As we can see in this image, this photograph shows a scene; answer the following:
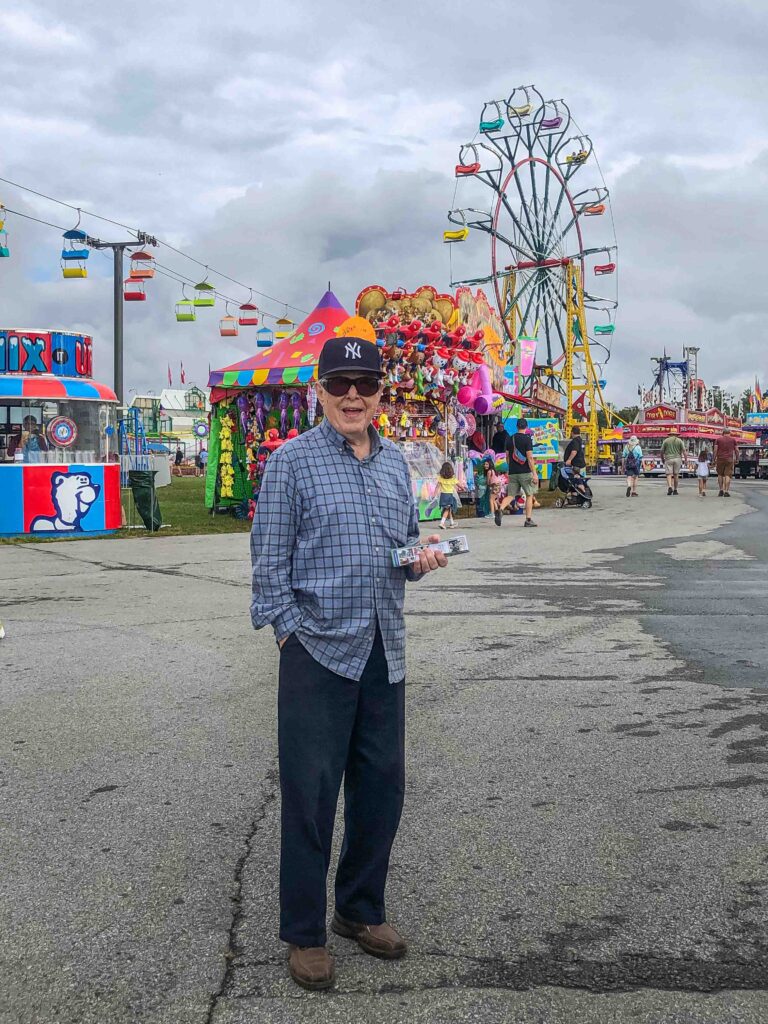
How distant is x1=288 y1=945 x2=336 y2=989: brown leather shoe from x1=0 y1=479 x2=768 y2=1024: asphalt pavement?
34mm

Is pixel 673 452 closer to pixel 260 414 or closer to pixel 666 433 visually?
pixel 260 414

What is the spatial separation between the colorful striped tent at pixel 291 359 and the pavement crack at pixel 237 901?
1385cm

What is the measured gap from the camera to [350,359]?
9.71 ft

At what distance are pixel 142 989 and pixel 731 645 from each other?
534 cm

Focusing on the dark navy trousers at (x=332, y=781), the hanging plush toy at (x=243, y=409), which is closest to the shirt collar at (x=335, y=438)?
the dark navy trousers at (x=332, y=781)

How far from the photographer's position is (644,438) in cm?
5956

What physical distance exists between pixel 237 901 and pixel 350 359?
1.71 metres

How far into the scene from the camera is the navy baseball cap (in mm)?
2953

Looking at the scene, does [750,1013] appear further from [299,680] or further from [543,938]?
[299,680]

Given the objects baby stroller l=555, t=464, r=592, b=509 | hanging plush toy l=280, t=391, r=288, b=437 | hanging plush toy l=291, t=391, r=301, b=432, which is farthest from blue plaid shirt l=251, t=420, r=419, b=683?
baby stroller l=555, t=464, r=592, b=509

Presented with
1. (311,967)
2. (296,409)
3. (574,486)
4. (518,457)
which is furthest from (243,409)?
(311,967)

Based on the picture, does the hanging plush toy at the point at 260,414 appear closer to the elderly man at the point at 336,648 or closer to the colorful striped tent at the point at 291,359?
the colorful striped tent at the point at 291,359

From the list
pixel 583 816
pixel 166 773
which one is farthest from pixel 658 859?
pixel 166 773

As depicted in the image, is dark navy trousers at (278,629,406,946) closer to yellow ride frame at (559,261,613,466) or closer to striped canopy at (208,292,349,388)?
striped canopy at (208,292,349,388)
